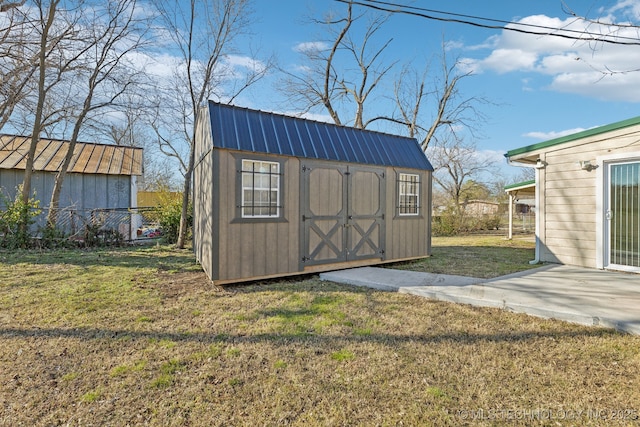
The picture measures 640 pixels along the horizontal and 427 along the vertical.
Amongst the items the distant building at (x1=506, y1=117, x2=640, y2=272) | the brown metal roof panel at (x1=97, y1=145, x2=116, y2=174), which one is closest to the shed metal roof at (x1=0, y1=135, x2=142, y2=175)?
the brown metal roof panel at (x1=97, y1=145, x2=116, y2=174)

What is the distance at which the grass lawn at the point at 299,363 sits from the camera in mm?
1945

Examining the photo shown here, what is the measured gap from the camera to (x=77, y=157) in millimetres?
11969

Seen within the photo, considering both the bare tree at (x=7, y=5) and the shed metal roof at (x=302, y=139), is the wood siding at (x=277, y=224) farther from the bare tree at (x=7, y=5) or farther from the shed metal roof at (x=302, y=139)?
the bare tree at (x=7, y=5)

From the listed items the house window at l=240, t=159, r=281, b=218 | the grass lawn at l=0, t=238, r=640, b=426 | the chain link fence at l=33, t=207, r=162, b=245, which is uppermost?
the house window at l=240, t=159, r=281, b=218

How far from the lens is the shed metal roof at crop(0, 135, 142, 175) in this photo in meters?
11.0

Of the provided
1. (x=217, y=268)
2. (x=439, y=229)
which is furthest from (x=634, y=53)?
(x=439, y=229)

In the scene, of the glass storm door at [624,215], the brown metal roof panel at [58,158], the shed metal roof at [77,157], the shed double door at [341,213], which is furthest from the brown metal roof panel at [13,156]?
the glass storm door at [624,215]

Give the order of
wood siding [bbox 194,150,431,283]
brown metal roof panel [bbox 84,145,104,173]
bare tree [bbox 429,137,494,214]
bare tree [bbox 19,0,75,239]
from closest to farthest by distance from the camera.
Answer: wood siding [bbox 194,150,431,283] < bare tree [bbox 19,0,75,239] < brown metal roof panel [bbox 84,145,104,173] < bare tree [bbox 429,137,494,214]

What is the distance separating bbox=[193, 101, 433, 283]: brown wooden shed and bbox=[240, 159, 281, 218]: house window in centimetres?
2

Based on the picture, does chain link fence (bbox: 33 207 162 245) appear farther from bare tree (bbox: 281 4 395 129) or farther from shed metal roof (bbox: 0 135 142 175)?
bare tree (bbox: 281 4 395 129)

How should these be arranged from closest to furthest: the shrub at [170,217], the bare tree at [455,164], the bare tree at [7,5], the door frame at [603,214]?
the door frame at [603,214] → the bare tree at [7,5] → the shrub at [170,217] → the bare tree at [455,164]

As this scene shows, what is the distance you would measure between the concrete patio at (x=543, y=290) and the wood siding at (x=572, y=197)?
1.69 feet


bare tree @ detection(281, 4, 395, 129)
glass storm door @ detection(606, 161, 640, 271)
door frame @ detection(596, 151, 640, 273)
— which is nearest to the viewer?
glass storm door @ detection(606, 161, 640, 271)

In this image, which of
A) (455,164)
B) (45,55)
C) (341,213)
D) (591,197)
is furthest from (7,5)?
(455,164)
